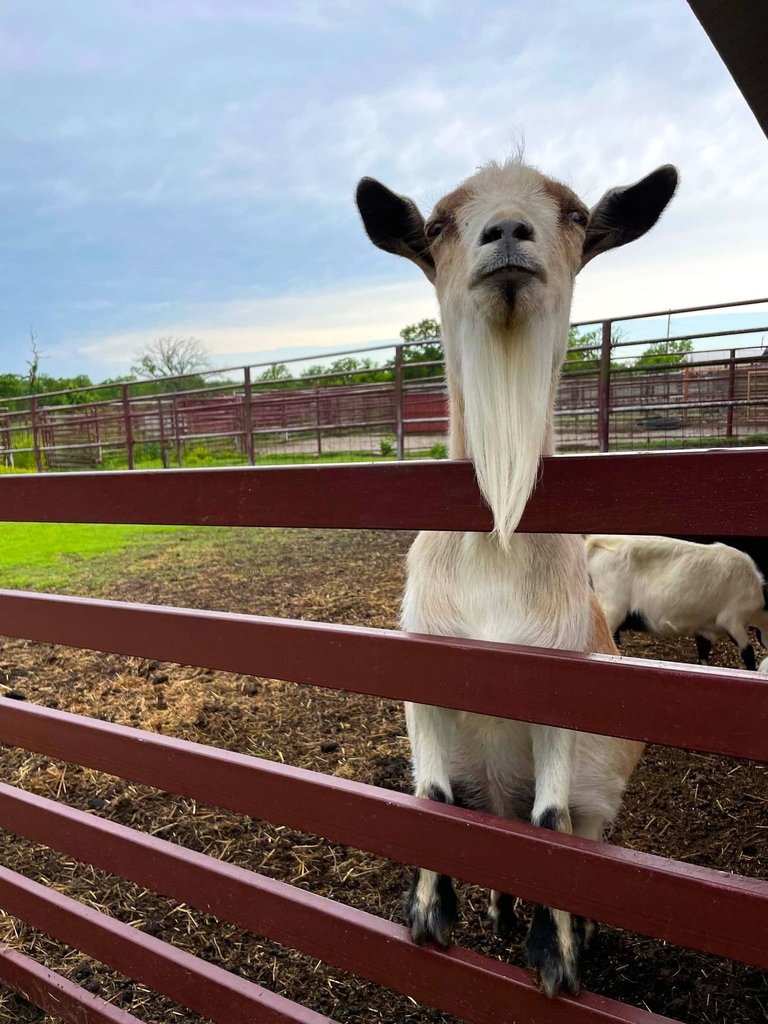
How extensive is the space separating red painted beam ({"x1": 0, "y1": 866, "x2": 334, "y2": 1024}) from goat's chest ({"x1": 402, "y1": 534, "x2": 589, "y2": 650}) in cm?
86

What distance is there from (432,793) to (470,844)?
52cm

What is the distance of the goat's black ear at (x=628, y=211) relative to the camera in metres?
1.94

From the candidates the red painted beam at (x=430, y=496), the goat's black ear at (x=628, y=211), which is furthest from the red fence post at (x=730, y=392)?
the red painted beam at (x=430, y=496)

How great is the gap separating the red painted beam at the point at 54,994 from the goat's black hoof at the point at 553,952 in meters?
0.98

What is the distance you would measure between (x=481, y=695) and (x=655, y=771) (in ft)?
7.69

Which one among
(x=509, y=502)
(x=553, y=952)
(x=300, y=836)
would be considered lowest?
A: (x=300, y=836)

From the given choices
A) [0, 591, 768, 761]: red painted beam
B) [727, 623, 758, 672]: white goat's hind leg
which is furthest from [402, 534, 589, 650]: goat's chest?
[727, 623, 758, 672]: white goat's hind leg

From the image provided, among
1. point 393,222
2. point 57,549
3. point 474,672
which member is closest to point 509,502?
point 474,672

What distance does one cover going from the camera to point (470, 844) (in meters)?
1.14

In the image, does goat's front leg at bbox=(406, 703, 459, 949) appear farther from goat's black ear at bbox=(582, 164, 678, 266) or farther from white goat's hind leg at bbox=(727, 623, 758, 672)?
white goat's hind leg at bbox=(727, 623, 758, 672)

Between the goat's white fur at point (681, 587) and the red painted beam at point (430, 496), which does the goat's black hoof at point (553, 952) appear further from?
the goat's white fur at point (681, 587)

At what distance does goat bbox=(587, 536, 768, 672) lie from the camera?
3.91 m

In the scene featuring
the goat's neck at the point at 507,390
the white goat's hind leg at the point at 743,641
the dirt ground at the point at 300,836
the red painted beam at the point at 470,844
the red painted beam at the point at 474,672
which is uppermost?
the goat's neck at the point at 507,390

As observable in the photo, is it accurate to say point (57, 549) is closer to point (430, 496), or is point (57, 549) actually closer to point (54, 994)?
point (54, 994)
